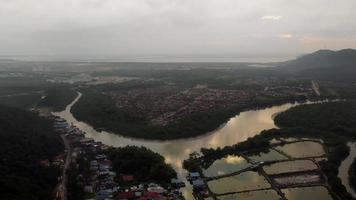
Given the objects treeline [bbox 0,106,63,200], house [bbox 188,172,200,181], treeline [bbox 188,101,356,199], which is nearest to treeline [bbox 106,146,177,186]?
house [bbox 188,172,200,181]

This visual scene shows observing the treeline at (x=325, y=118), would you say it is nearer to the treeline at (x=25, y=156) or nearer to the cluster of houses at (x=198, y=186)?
the cluster of houses at (x=198, y=186)

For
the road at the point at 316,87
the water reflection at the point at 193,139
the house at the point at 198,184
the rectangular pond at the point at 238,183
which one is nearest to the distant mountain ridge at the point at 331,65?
the road at the point at 316,87

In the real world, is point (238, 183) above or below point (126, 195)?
below

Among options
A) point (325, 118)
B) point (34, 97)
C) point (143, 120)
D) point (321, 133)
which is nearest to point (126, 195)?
point (143, 120)

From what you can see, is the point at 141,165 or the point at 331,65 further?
the point at 331,65

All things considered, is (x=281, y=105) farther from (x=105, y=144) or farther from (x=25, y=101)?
(x=25, y=101)

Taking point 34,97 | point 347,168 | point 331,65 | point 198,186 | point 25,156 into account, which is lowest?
point 198,186

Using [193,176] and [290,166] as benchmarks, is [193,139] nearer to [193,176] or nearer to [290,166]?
[193,176]
